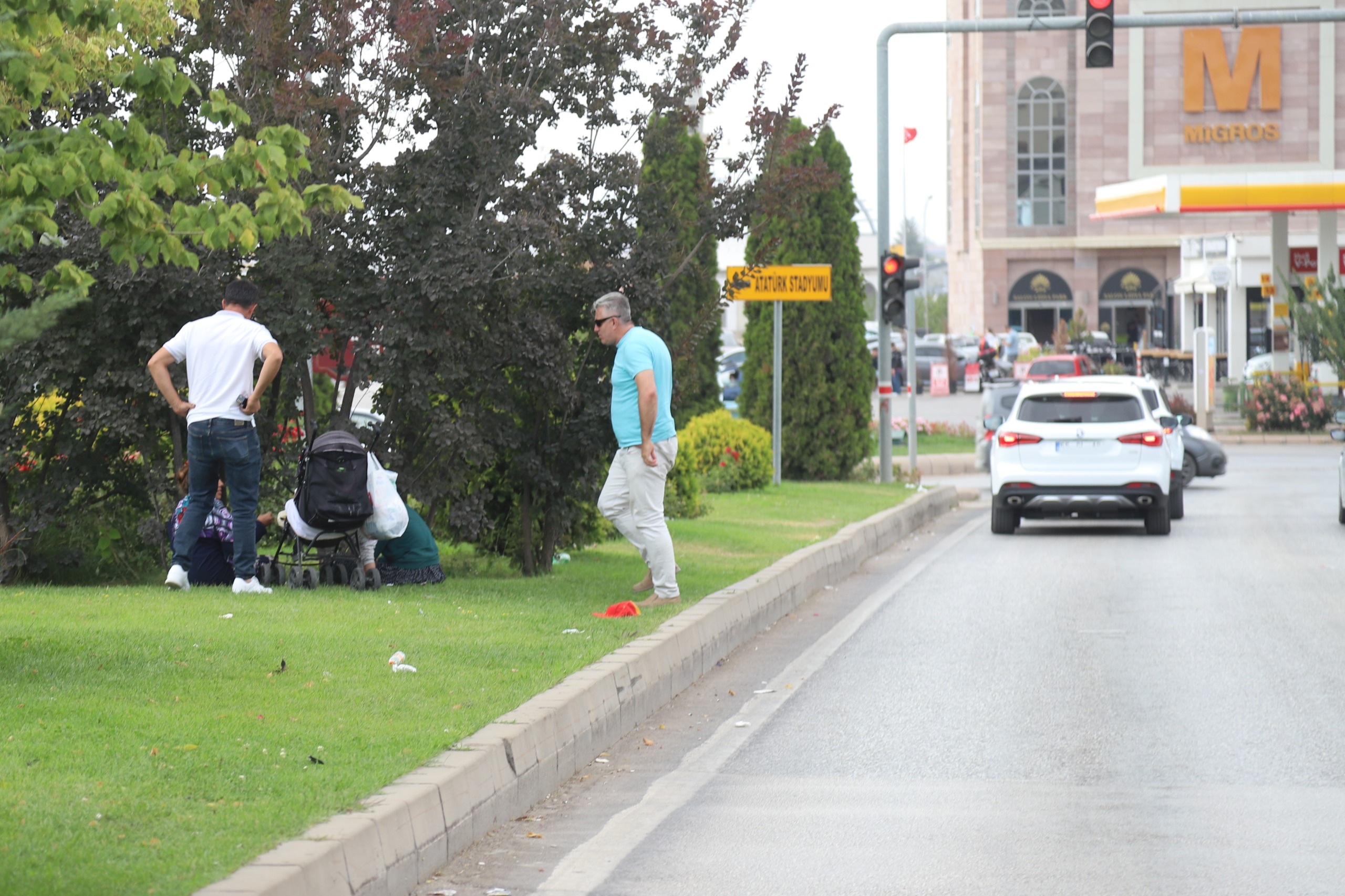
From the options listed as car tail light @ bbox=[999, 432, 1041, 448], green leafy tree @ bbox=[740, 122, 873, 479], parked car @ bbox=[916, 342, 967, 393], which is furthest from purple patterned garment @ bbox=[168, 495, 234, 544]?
parked car @ bbox=[916, 342, 967, 393]

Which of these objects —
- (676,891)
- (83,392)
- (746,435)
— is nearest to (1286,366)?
(746,435)

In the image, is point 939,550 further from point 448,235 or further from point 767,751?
point 767,751

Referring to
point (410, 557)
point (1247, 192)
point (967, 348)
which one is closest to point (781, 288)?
point (410, 557)

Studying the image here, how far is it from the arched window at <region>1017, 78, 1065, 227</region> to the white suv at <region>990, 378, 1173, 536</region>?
66030 mm

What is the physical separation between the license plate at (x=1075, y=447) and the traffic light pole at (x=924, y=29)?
3.57 meters

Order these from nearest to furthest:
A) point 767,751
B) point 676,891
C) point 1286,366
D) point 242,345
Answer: point 676,891
point 767,751
point 242,345
point 1286,366

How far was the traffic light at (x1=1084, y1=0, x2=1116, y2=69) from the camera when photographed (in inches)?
741

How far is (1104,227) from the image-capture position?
3191 inches

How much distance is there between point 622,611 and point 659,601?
52 centimetres

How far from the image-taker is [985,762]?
724 cm

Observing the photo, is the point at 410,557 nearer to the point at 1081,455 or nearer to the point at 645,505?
the point at 645,505

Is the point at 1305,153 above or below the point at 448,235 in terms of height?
above

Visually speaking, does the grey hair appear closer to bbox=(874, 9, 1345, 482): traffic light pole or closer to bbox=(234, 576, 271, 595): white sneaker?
bbox=(234, 576, 271, 595): white sneaker

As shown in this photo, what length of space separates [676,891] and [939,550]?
11695 mm
